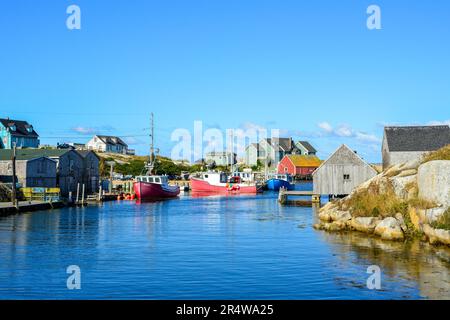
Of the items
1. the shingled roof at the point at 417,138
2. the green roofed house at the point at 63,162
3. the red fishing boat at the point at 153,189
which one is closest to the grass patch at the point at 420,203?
the shingled roof at the point at 417,138

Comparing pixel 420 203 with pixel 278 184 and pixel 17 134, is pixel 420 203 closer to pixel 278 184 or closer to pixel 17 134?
pixel 278 184

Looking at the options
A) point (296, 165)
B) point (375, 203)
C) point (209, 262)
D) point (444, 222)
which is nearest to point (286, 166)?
point (296, 165)

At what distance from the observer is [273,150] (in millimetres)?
153375

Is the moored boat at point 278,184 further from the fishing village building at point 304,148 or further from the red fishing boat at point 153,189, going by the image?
the fishing village building at point 304,148

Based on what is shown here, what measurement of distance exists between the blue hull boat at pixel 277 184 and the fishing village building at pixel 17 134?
4581cm

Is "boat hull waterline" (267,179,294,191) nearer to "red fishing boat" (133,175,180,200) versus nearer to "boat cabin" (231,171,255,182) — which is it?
"boat cabin" (231,171,255,182)

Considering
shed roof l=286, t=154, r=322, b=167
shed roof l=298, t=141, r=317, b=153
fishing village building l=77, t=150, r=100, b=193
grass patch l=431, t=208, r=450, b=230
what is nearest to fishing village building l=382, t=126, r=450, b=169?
grass patch l=431, t=208, r=450, b=230

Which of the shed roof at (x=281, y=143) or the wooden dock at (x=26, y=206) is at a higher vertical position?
the shed roof at (x=281, y=143)

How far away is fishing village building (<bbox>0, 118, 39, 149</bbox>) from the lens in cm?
10388

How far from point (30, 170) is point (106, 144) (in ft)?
282

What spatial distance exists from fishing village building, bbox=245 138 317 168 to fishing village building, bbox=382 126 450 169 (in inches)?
3848

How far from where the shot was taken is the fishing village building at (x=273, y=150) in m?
153

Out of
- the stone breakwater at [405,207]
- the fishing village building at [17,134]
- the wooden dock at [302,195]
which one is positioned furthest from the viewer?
the fishing village building at [17,134]

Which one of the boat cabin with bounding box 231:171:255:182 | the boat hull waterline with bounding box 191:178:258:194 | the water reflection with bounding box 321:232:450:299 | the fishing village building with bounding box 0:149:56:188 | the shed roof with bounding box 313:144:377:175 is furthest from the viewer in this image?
the boat cabin with bounding box 231:171:255:182
